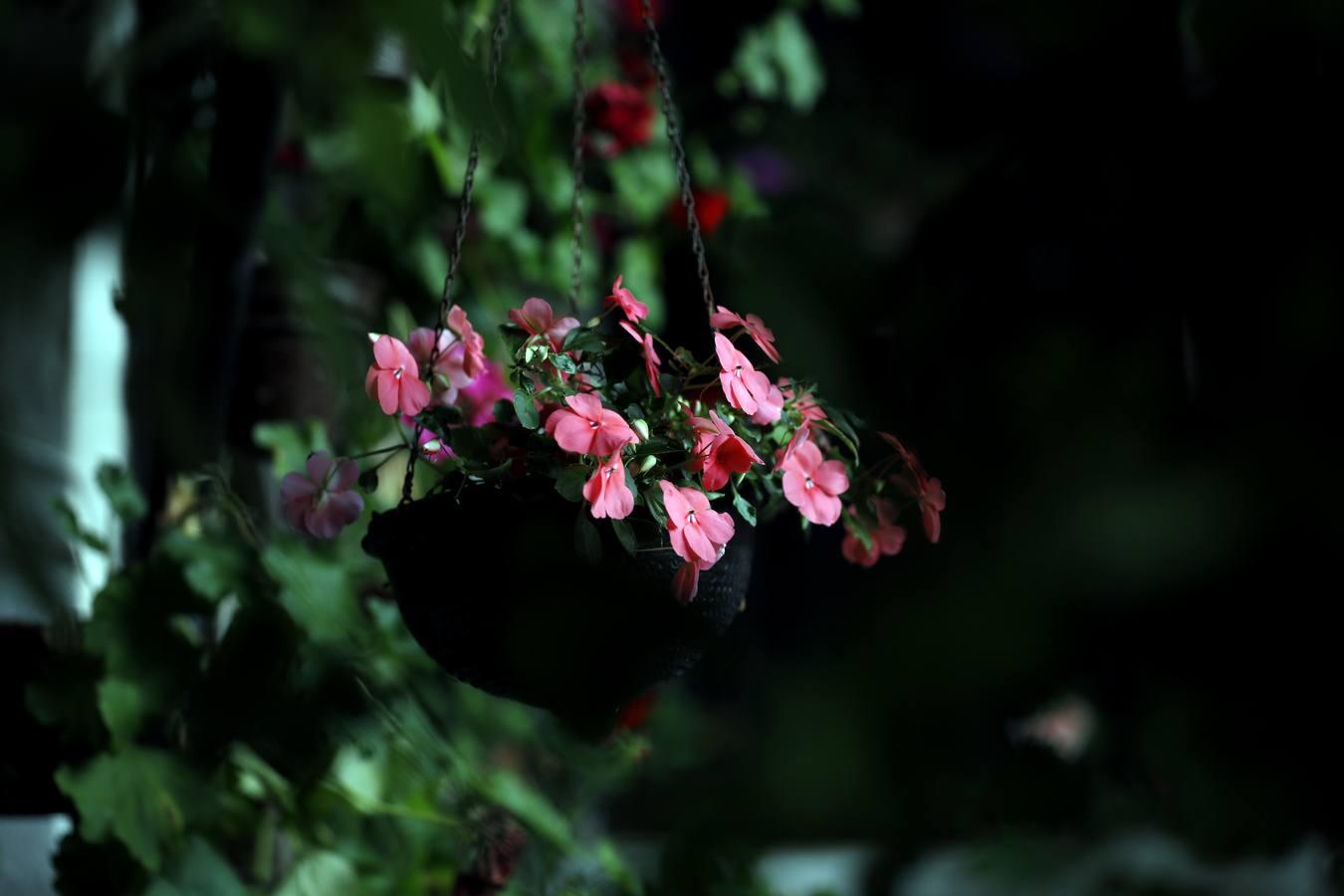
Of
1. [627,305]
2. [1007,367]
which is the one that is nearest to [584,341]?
[627,305]

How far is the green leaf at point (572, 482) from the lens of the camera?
684 millimetres

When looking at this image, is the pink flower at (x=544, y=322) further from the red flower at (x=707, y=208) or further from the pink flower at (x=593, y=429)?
the red flower at (x=707, y=208)

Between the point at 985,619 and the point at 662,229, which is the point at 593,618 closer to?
the point at 985,619

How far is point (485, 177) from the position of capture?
174 cm

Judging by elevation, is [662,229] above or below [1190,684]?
below

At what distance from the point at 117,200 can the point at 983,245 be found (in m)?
0.15

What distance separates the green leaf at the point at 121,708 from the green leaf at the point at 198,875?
0.12 metres

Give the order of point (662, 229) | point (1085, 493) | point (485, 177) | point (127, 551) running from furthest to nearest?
point (662, 229) → point (485, 177) → point (127, 551) → point (1085, 493)

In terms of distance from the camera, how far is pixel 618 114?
1726mm

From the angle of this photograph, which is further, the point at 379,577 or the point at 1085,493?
A: the point at 379,577

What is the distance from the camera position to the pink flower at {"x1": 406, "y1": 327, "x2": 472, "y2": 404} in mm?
831

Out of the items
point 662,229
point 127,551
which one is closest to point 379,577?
point 127,551

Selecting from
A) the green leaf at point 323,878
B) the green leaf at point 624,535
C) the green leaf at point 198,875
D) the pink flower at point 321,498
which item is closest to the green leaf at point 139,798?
the green leaf at point 198,875

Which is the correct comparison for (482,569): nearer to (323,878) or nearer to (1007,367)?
(1007,367)
